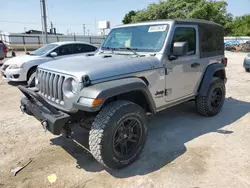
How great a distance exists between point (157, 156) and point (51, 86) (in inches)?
72.7

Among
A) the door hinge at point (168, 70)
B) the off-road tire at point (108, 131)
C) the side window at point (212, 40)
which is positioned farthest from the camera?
the side window at point (212, 40)

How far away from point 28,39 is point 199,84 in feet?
102

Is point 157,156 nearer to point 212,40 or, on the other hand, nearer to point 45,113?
point 45,113

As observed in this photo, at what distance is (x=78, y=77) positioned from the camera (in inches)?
108

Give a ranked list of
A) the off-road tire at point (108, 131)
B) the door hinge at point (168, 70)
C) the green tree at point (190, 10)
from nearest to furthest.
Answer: the off-road tire at point (108, 131), the door hinge at point (168, 70), the green tree at point (190, 10)

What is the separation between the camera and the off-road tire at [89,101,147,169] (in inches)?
108

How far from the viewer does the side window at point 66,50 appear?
8477 mm

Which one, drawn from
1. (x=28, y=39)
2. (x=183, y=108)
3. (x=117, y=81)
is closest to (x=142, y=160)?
(x=117, y=81)

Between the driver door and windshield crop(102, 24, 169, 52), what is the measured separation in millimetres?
216

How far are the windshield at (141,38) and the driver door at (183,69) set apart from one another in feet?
0.71

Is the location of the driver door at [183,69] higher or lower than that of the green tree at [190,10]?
lower

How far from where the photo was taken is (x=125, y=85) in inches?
114

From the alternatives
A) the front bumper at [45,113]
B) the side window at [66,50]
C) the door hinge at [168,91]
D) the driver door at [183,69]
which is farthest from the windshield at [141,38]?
the side window at [66,50]

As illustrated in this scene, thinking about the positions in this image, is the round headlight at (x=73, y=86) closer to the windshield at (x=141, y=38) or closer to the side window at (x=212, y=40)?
the windshield at (x=141, y=38)
